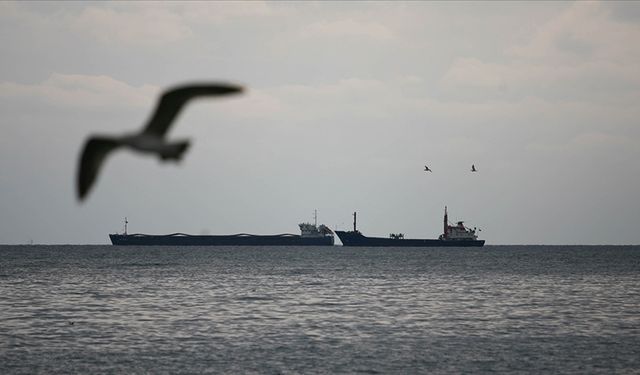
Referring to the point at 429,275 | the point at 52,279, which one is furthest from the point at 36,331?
the point at 429,275

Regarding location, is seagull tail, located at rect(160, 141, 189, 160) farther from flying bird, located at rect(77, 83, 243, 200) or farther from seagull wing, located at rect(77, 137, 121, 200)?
seagull wing, located at rect(77, 137, 121, 200)

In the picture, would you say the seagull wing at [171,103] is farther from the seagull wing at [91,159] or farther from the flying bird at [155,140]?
the seagull wing at [91,159]

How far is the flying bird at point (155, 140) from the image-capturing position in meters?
5.57

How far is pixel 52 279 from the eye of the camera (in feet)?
450

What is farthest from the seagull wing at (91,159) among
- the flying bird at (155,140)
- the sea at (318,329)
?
the sea at (318,329)

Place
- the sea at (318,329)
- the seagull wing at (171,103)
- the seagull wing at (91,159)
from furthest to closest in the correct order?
the sea at (318,329), the seagull wing at (91,159), the seagull wing at (171,103)

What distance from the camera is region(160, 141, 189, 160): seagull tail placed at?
6.05m

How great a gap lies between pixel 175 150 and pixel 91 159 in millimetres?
773

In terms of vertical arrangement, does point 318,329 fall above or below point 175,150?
below

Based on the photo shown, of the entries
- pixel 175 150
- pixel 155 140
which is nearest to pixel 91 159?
pixel 175 150

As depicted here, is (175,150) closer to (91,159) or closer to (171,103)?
(171,103)

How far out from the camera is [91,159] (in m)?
6.55

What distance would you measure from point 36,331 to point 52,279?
77.5m

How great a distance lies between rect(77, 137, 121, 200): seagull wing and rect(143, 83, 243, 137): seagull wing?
33 centimetres
